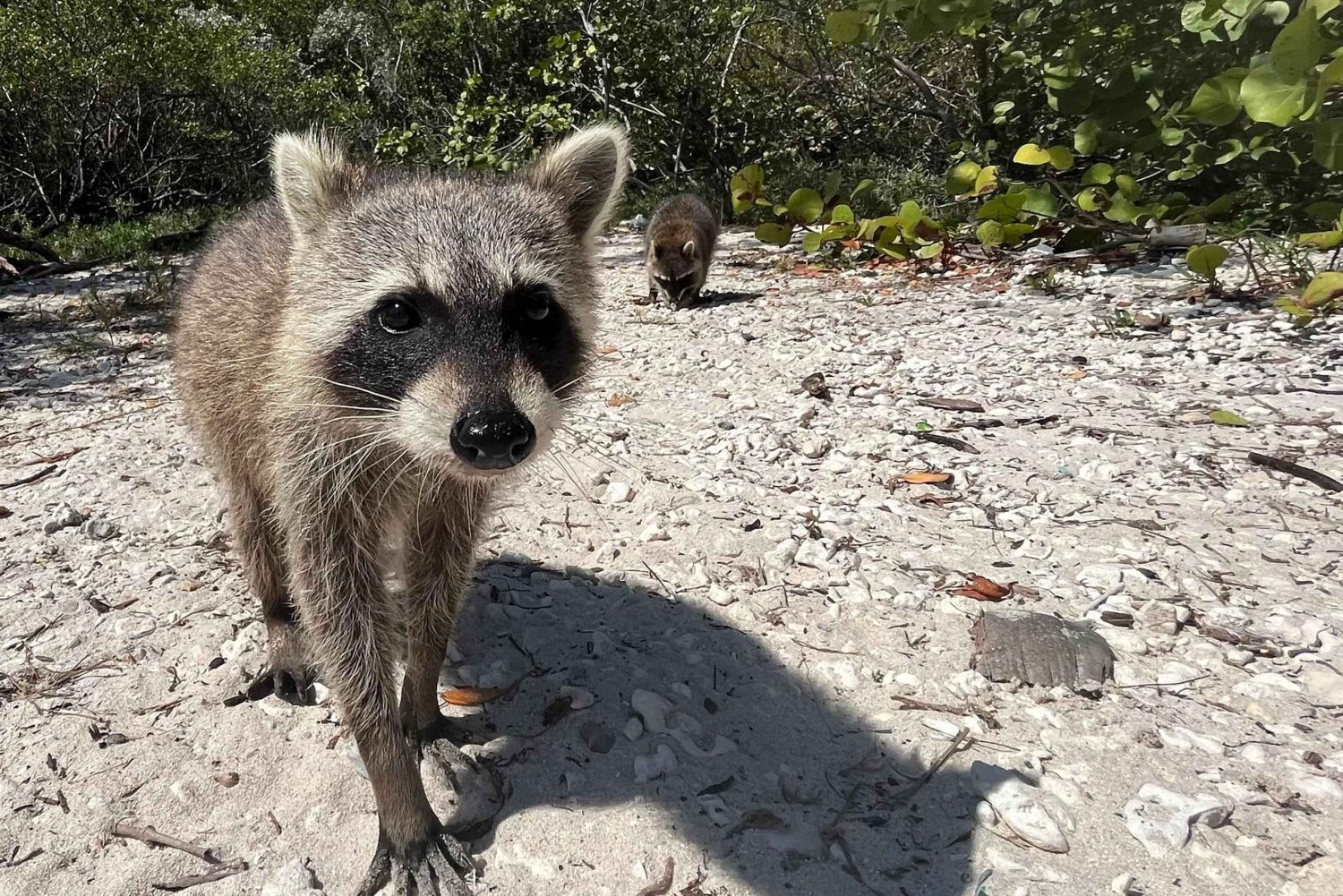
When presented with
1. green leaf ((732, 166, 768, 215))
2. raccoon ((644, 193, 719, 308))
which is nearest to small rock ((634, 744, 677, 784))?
raccoon ((644, 193, 719, 308))

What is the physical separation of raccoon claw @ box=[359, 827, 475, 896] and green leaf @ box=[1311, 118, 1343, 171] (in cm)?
546

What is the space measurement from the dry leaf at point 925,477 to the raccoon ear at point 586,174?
1982 mm

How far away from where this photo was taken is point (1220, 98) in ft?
15.6

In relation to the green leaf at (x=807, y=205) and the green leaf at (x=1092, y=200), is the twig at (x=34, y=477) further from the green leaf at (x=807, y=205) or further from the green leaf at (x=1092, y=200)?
the green leaf at (x=1092, y=200)

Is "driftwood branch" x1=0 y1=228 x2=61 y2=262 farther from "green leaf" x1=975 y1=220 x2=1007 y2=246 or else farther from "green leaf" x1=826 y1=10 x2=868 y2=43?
"green leaf" x1=975 y1=220 x2=1007 y2=246

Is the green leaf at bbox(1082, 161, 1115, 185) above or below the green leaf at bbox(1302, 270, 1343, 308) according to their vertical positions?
below

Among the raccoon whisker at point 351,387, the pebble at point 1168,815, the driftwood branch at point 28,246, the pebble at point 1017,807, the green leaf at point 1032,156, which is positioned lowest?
the driftwood branch at point 28,246

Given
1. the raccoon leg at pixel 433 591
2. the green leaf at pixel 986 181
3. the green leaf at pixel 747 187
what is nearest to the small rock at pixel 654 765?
the raccoon leg at pixel 433 591

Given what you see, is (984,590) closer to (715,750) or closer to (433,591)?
(715,750)

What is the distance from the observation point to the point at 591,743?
107 inches

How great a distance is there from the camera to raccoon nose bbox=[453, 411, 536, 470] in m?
2.02

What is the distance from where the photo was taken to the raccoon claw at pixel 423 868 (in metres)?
2.32

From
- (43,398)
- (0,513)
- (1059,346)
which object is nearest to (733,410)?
(1059,346)

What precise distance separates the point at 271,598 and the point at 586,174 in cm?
194
